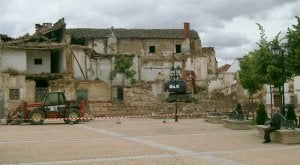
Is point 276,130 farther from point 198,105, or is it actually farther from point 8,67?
point 8,67

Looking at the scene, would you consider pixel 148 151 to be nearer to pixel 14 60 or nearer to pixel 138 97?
pixel 138 97

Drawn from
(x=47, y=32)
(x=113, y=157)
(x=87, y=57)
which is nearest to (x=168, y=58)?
(x=87, y=57)

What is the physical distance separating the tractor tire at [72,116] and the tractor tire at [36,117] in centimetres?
156

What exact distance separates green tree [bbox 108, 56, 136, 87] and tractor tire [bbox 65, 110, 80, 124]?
70.9ft

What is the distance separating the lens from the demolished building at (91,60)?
41188 mm

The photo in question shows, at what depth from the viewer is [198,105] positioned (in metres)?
40.7

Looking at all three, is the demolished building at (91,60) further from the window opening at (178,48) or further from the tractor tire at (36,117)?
the tractor tire at (36,117)

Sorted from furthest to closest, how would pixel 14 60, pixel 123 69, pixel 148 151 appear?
1. pixel 123 69
2. pixel 14 60
3. pixel 148 151

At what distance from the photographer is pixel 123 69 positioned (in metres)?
52.0

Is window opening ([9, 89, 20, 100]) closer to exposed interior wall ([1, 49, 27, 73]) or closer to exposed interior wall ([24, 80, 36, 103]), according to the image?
→ exposed interior wall ([24, 80, 36, 103])

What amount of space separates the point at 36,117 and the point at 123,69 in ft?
75.2

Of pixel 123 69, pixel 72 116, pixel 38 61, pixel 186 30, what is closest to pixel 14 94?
pixel 38 61

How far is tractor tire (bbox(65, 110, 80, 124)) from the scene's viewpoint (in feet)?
99.0

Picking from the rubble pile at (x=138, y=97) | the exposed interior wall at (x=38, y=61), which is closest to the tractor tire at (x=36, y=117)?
the rubble pile at (x=138, y=97)
